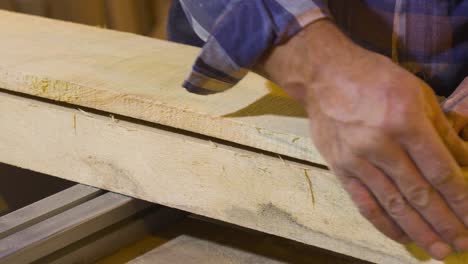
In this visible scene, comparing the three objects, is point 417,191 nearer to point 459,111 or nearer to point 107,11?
point 459,111

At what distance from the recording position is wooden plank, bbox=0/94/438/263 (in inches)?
29.7

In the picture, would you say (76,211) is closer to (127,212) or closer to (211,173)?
(127,212)

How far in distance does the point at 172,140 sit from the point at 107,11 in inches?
48.4

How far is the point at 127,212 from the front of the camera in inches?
37.1

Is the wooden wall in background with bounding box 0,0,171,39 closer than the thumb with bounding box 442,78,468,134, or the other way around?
the thumb with bounding box 442,78,468,134

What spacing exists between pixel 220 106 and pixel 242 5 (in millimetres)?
150

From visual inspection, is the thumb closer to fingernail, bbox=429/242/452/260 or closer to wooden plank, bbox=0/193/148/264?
fingernail, bbox=429/242/452/260

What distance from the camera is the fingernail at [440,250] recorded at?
668 mm

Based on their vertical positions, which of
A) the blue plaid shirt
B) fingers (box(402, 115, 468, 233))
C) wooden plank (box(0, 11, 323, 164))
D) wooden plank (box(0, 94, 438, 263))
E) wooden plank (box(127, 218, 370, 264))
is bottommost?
wooden plank (box(127, 218, 370, 264))

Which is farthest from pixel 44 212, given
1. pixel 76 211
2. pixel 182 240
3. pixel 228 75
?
pixel 228 75

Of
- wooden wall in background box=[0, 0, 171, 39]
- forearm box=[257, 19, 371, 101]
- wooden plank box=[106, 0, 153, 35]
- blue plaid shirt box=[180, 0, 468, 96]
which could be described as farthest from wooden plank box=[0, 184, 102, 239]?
wooden plank box=[106, 0, 153, 35]

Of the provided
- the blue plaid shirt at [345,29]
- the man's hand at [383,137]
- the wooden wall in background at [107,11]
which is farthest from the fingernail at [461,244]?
the wooden wall in background at [107,11]

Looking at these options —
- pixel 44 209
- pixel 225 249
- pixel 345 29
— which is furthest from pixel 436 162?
pixel 44 209

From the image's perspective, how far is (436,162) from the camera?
1.99 ft
